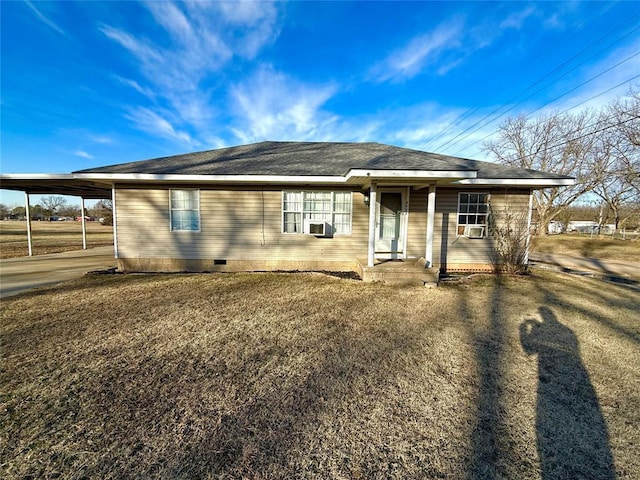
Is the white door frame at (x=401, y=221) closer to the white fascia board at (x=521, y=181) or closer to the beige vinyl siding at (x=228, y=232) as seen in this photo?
the beige vinyl siding at (x=228, y=232)

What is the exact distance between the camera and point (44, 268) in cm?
825

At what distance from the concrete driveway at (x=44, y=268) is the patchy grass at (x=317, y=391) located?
2.01 m

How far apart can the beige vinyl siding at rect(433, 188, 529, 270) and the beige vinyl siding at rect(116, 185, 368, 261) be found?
215 centimetres

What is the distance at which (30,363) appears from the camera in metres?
2.91

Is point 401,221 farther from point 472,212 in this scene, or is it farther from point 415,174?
point 415,174

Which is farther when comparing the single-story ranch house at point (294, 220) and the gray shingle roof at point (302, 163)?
the single-story ranch house at point (294, 220)

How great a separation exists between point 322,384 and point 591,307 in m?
5.47

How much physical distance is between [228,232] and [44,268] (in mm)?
5837

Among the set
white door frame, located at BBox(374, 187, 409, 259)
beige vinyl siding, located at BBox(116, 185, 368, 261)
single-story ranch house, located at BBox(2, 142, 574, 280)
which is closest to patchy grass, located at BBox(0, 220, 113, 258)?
single-story ranch house, located at BBox(2, 142, 574, 280)

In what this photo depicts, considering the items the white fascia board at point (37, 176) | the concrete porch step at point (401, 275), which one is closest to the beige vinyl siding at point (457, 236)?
the concrete porch step at point (401, 275)

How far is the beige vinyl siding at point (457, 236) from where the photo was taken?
25.4 ft

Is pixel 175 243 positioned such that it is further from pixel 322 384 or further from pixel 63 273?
pixel 322 384

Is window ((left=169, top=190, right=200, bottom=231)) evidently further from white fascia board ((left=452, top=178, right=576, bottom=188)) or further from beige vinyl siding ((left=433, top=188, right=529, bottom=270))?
white fascia board ((left=452, top=178, right=576, bottom=188))

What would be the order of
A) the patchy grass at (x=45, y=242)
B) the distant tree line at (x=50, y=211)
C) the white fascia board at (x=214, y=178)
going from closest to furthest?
the white fascia board at (x=214, y=178)
the patchy grass at (x=45, y=242)
the distant tree line at (x=50, y=211)
